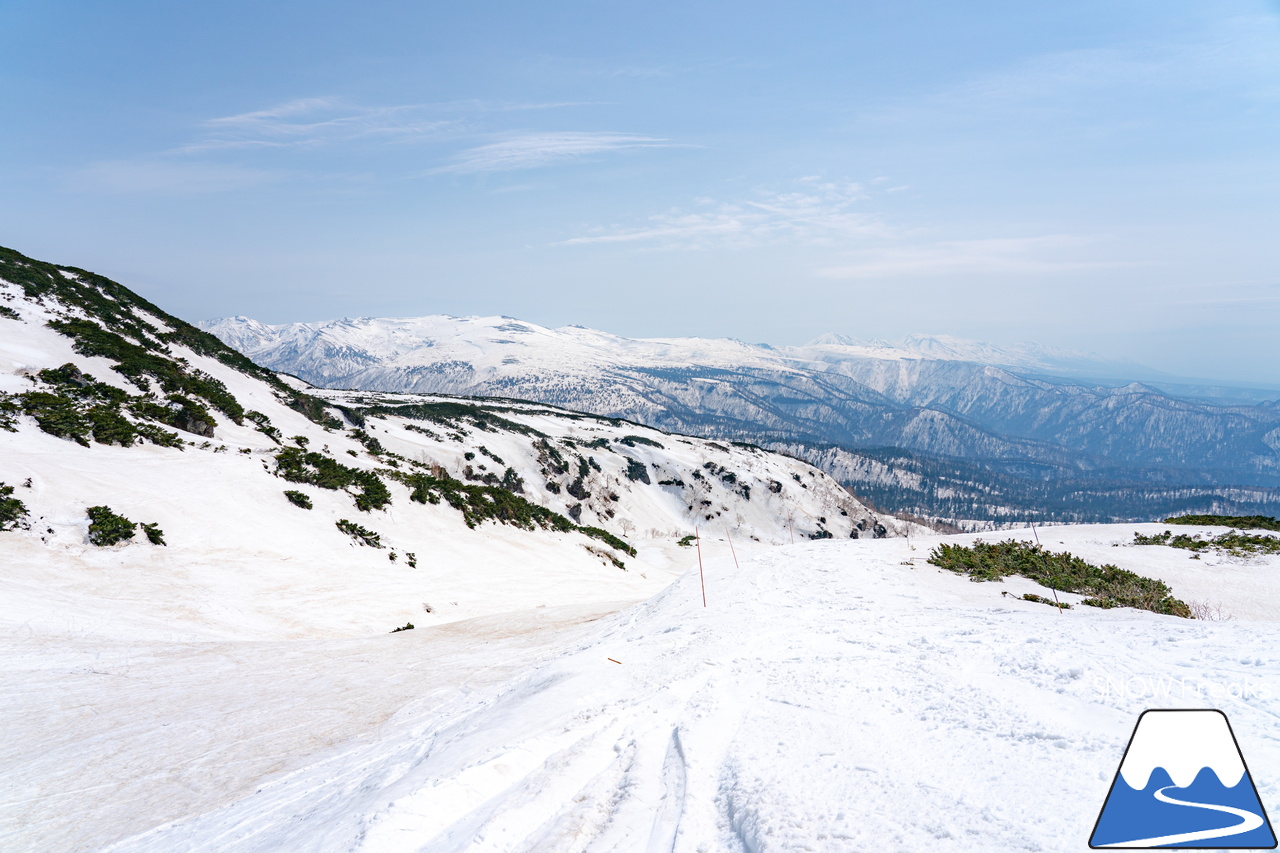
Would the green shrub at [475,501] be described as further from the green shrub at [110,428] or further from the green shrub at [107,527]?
the green shrub at [107,527]

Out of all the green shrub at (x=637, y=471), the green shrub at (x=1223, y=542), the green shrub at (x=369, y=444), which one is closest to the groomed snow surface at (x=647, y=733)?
the green shrub at (x=1223, y=542)

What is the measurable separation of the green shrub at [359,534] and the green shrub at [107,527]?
18.1ft

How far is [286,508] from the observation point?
17203 mm

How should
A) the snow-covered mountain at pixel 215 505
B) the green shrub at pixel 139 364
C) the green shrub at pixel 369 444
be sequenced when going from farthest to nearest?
the green shrub at pixel 369 444 → the green shrub at pixel 139 364 → the snow-covered mountain at pixel 215 505

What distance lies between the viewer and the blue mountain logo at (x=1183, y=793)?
292cm

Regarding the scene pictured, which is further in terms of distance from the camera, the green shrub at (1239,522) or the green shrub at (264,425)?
the green shrub at (264,425)

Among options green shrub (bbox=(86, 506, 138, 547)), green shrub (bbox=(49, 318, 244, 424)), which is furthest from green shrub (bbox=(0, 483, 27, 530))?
green shrub (bbox=(49, 318, 244, 424))

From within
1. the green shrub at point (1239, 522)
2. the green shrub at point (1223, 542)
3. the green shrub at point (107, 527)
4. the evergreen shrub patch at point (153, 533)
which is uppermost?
the green shrub at point (107, 527)

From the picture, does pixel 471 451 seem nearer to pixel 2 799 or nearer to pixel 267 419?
pixel 267 419

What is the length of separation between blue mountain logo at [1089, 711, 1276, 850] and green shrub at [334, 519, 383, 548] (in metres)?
18.5

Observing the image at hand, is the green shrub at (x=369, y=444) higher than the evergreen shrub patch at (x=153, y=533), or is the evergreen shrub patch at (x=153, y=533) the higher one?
the green shrub at (x=369, y=444)

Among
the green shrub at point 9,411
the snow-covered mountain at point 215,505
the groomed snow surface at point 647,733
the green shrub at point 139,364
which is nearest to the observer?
the groomed snow surface at point 647,733

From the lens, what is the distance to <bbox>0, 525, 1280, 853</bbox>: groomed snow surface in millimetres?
3828

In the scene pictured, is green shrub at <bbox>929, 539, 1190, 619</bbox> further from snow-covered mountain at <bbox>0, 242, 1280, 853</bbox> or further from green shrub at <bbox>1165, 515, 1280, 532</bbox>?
green shrub at <bbox>1165, 515, 1280, 532</bbox>
